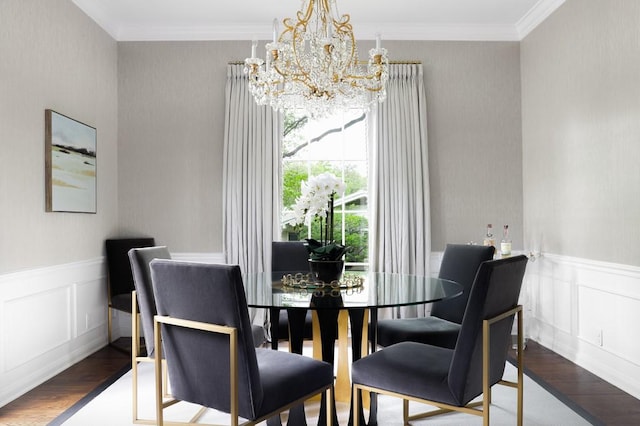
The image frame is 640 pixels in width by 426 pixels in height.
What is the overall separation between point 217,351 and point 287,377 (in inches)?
12.8

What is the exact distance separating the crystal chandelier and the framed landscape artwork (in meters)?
1.60

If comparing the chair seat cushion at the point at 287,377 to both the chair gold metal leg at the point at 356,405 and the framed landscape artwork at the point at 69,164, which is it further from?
the framed landscape artwork at the point at 69,164

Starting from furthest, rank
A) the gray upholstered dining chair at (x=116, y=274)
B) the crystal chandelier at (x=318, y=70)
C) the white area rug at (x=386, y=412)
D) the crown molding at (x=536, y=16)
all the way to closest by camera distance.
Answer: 1. the gray upholstered dining chair at (x=116, y=274)
2. the crown molding at (x=536, y=16)
3. the crystal chandelier at (x=318, y=70)
4. the white area rug at (x=386, y=412)

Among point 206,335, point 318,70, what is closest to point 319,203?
point 318,70

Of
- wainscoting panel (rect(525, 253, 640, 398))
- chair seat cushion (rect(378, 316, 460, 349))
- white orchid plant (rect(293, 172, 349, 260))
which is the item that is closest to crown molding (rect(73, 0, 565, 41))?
wainscoting panel (rect(525, 253, 640, 398))

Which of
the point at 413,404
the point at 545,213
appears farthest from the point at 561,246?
the point at 413,404

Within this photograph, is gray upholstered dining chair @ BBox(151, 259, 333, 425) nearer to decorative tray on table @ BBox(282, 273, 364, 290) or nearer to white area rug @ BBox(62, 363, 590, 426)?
decorative tray on table @ BBox(282, 273, 364, 290)

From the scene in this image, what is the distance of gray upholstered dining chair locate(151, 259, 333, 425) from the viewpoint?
186 centimetres

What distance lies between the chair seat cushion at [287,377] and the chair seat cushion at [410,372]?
0.62ft

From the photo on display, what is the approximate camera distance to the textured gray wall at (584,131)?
128 inches

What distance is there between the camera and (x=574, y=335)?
12.8ft

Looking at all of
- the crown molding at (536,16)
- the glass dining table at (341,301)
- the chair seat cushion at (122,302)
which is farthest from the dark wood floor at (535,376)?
the crown molding at (536,16)

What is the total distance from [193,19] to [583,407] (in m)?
4.31

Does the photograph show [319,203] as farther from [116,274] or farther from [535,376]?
[116,274]
